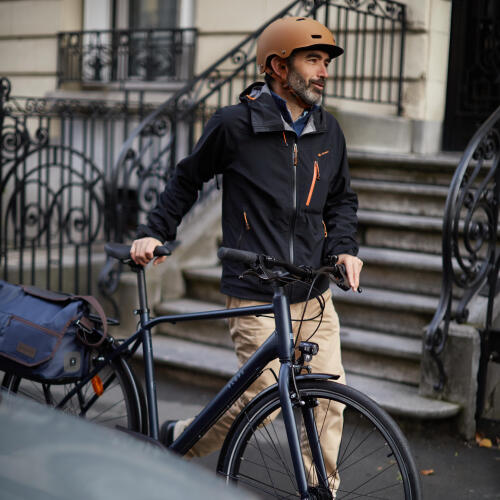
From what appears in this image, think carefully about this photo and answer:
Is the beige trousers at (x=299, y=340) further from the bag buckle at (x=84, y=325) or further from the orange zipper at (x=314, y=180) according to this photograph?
the bag buckle at (x=84, y=325)

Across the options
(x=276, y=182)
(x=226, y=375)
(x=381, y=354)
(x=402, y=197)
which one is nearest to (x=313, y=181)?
(x=276, y=182)

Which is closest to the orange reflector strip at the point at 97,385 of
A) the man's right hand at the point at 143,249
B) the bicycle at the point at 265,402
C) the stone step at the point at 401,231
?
the bicycle at the point at 265,402

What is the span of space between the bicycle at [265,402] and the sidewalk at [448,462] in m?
0.37

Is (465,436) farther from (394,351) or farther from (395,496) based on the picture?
(395,496)

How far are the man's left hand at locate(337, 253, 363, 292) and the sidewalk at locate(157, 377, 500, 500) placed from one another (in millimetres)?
1432

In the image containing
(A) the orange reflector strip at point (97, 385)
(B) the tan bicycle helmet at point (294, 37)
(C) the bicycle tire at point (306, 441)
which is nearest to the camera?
(C) the bicycle tire at point (306, 441)

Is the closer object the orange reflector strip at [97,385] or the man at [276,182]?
the man at [276,182]

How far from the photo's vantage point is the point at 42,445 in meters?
1.86

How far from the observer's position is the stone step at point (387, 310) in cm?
543

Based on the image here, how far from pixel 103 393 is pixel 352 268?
50.0 inches

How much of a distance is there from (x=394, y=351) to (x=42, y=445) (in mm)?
3562

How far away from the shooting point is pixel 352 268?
10.4ft

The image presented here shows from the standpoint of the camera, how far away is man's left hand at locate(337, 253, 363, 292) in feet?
10.2

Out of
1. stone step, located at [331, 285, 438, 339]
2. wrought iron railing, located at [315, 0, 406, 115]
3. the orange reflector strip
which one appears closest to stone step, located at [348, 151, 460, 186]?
wrought iron railing, located at [315, 0, 406, 115]
